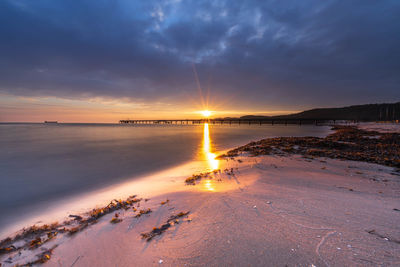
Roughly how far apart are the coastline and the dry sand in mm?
11

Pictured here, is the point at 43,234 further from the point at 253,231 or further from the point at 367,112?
the point at 367,112

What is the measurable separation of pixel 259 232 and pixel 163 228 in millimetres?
1510

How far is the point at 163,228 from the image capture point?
2.65 m

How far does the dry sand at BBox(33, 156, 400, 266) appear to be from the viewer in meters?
1.86

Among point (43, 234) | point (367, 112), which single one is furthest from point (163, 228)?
point (367, 112)

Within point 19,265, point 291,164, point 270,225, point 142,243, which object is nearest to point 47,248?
point 19,265

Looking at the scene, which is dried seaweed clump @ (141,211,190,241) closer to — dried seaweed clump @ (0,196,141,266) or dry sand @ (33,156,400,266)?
dry sand @ (33,156,400,266)

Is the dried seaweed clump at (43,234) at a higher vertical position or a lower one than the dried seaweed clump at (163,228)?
lower

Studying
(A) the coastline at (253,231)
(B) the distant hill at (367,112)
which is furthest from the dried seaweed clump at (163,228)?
(B) the distant hill at (367,112)

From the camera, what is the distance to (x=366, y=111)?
13538cm

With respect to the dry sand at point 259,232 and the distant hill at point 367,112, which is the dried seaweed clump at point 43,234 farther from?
the distant hill at point 367,112

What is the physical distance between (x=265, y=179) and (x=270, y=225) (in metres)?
2.56

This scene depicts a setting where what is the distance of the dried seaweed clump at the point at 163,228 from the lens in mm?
2467

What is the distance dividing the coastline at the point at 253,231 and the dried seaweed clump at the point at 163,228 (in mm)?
68
